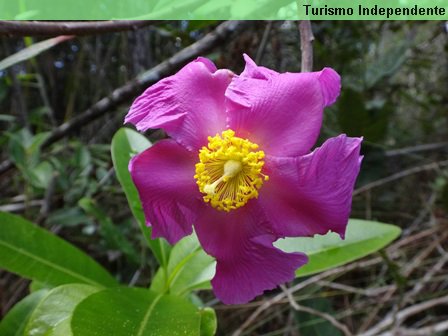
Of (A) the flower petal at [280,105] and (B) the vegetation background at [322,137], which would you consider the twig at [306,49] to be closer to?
(A) the flower petal at [280,105]

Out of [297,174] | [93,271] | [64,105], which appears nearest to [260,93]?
[297,174]

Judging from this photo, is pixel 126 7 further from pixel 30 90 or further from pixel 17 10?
pixel 30 90

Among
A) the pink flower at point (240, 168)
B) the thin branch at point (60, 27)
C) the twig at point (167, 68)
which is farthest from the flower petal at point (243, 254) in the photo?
the twig at point (167, 68)

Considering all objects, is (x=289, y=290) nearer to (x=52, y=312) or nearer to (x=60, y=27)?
(x=52, y=312)

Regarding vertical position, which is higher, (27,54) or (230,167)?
(27,54)

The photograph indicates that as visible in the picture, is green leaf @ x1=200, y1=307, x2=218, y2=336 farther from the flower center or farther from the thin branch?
the thin branch

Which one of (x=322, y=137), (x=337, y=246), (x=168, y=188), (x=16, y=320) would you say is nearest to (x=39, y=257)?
(x=16, y=320)

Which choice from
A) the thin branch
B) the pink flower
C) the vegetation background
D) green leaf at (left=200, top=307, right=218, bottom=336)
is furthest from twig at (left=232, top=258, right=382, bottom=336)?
the thin branch
